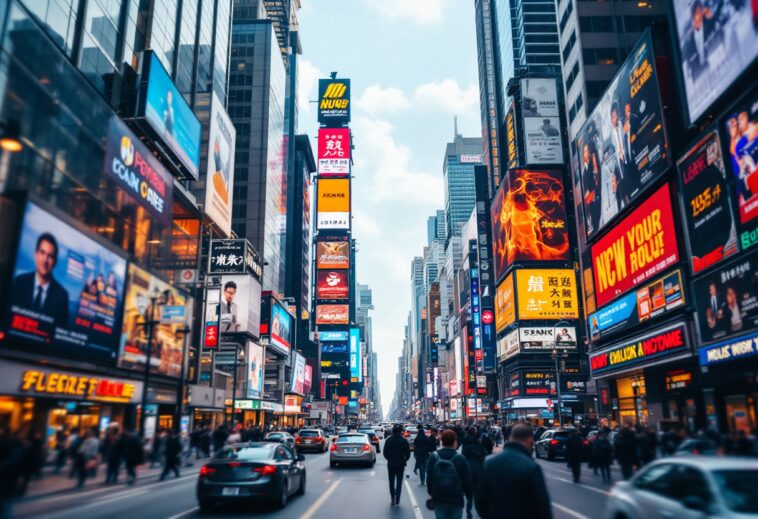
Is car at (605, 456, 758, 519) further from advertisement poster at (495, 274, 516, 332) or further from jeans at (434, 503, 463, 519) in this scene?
advertisement poster at (495, 274, 516, 332)

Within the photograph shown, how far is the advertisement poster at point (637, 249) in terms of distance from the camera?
32.5 m

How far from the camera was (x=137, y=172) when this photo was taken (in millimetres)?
36250

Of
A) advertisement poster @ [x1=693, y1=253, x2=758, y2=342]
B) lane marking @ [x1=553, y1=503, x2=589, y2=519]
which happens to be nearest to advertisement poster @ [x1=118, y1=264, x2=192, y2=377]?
lane marking @ [x1=553, y1=503, x2=589, y2=519]

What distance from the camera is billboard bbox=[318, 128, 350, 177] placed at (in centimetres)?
12306

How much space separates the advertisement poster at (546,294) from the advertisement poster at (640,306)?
29064 millimetres

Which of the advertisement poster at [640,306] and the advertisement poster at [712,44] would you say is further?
the advertisement poster at [640,306]

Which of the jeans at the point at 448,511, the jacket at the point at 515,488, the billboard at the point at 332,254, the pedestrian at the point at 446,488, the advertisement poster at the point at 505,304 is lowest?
the jeans at the point at 448,511

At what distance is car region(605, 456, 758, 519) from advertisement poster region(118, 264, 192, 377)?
27.1 m

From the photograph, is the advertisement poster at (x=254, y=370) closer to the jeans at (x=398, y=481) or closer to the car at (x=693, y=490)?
the jeans at (x=398, y=481)

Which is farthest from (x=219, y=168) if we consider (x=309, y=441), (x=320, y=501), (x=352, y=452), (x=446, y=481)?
(x=446, y=481)

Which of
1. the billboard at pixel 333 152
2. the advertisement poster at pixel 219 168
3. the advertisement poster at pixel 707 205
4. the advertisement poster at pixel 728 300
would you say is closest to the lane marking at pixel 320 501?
the advertisement poster at pixel 728 300

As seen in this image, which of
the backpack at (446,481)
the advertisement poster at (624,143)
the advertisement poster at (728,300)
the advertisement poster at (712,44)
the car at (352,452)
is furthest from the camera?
the advertisement poster at (624,143)

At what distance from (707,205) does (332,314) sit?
115 meters

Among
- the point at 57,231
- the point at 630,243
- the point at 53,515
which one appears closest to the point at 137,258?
the point at 57,231
